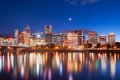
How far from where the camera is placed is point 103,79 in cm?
2428

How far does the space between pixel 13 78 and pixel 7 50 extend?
85.7m

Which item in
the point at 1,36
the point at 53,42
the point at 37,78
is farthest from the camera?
the point at 53,42

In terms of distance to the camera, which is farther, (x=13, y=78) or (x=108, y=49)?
(x=108, y=49)

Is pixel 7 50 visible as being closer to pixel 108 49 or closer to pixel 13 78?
pixel 108 49

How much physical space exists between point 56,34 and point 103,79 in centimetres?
14169

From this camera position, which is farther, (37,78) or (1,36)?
(1,36)

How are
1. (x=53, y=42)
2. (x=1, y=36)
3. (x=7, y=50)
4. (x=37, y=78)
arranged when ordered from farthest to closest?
(x=53, y=42)
(x=1, y=36)
(x=7, y=50)
(x=37, y=78)

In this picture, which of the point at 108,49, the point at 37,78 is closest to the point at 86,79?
the point at 37,78

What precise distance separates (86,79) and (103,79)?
1.68 metres

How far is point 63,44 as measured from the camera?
161875mm

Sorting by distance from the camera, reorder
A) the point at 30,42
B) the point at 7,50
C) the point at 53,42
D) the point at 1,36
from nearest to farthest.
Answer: the point at 7,50
the point at 1,36
the point at 30,42
the point at 53,42

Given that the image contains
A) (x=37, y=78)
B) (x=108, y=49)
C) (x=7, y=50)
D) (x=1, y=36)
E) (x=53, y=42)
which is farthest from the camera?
(x=53, y=42)

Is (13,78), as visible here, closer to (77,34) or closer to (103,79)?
(103,79)

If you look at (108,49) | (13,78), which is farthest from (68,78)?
(108,49)
